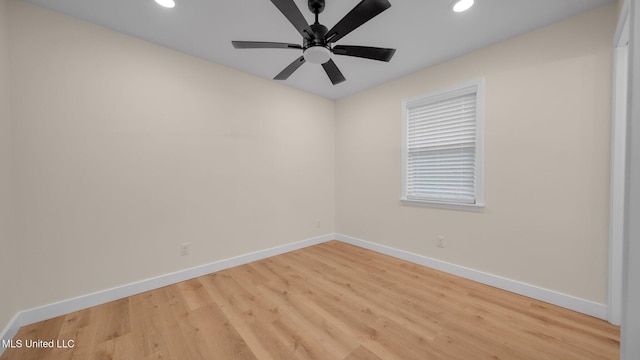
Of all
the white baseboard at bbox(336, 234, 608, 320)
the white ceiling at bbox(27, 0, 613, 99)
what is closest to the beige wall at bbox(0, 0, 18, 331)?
the white ceiling at bbox(27, 0, 613, 99)

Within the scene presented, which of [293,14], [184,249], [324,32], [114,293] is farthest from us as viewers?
[184,249]

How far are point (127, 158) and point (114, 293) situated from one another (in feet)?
4.30

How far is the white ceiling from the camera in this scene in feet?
5.88

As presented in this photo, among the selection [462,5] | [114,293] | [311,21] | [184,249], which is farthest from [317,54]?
[114,293]

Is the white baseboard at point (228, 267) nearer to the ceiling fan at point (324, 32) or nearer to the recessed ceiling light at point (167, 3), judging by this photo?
the ceiling fan at point (324, 32)

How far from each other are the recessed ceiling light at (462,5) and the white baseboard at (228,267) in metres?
2.58

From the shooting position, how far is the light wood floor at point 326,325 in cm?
148

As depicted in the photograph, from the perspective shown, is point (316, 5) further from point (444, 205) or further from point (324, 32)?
point (444, 205)

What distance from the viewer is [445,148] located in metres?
2.76

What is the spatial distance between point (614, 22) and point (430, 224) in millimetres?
2330

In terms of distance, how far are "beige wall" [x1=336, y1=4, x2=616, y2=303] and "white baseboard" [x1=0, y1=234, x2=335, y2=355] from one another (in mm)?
2419

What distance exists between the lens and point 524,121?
216 centimetres

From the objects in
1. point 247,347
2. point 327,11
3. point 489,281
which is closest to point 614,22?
point 327,11

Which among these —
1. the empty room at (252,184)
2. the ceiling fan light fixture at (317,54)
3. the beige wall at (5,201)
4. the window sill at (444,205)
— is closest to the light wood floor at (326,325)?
the empty room at (252,184)
